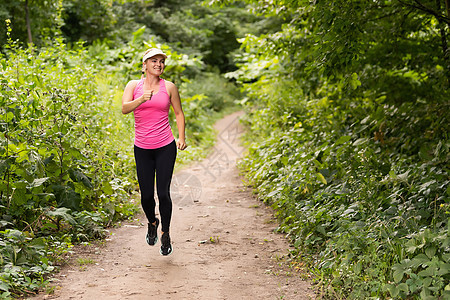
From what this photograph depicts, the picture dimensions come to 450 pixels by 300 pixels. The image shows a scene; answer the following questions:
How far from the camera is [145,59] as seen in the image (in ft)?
16.7

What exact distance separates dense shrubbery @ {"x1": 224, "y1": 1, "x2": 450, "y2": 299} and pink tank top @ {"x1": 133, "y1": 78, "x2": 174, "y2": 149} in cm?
193

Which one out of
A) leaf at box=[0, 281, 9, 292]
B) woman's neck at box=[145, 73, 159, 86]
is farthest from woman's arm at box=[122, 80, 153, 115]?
leaf at box=[0, 281, 9, 292]

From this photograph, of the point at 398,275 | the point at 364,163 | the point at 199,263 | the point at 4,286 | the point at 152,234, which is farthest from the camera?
the point at 364,163

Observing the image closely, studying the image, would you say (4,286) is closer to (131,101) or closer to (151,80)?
(131,101)

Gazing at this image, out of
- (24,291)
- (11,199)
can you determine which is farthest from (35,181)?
(24,291)

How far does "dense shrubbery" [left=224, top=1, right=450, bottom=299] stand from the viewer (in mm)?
4105

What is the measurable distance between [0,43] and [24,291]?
9218 mm

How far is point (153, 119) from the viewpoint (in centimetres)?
507

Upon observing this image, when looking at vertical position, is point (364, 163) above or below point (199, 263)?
above

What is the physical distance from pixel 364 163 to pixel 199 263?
2591 mm

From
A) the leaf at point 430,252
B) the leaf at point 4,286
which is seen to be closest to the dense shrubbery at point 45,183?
the leaf at point 4,286

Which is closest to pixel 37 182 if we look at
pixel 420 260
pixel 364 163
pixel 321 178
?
pixel 321 178

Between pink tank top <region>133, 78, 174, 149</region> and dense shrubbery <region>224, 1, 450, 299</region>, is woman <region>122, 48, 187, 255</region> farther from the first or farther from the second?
dense shrubbery <region>224, 1, 450, 299</region>

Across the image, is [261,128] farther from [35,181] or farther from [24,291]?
[24,291]
